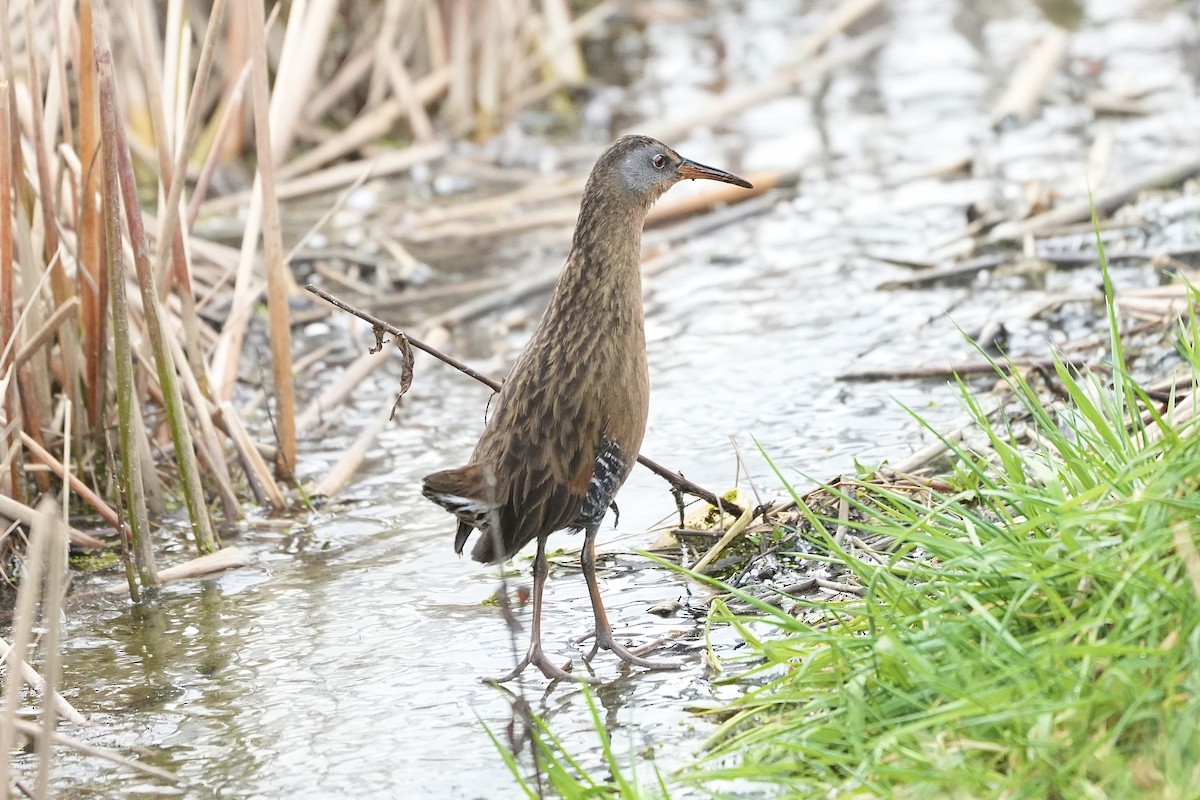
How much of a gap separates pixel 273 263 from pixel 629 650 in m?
1.77

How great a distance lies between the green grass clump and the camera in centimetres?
242

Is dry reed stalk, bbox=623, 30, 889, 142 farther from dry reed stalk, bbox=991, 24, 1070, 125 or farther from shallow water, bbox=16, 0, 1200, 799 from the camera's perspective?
dry reed stalk, bbox=991, 24, 1070, 125

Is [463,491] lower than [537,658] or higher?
higher

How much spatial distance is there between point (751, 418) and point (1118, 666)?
102 inches

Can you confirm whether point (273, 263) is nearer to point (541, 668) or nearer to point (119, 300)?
point (119, 300)

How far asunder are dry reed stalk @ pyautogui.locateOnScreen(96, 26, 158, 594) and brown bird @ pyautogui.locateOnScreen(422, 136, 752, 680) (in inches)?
36.2

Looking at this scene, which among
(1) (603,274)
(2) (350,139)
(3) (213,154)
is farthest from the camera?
(2) (350,139)

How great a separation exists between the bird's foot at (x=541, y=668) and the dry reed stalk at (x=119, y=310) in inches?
44.8

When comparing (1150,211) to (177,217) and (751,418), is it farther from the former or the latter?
(177,217)

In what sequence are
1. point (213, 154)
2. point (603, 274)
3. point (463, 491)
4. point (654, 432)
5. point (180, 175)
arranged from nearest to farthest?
point (463, 491) → point (603, 274) → point (180, 175) → point (213, 154) → point (654, 432)

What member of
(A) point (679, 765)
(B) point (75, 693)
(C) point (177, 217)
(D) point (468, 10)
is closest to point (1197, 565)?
(A) point (679, 765)

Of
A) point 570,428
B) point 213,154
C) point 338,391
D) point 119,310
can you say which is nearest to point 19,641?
point 570,428

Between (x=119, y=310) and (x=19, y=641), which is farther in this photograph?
(x=119, y=310)

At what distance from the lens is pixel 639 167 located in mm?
3775
